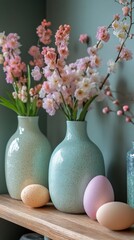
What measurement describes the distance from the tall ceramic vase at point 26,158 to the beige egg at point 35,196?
Result: 99 millimetres

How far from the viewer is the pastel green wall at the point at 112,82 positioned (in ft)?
5.51

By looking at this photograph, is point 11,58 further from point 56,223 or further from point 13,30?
point 56,223

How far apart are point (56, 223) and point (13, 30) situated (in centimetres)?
A: 89

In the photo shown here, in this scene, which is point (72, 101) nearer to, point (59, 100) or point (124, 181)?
point (59, 100)

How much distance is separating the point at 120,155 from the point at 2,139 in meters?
0.55

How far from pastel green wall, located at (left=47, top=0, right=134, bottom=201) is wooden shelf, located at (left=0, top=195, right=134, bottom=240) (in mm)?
245

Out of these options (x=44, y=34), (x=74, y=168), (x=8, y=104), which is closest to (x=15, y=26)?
(x=44, y=34)

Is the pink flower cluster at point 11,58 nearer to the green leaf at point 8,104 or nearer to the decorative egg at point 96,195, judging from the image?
the green leaf at point 8,104

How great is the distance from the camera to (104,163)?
5.74 feet

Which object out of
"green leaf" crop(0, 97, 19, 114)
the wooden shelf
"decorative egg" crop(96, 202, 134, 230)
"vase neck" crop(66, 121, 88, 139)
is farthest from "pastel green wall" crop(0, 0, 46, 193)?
"decorative egg" crop(96, 202, 134, 230)

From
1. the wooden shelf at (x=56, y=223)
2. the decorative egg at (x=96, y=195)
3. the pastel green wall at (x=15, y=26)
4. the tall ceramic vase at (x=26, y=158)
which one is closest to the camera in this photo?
the wooden shelf at (x=56, y=223)

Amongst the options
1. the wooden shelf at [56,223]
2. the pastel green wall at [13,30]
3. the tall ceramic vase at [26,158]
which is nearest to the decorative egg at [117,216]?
the wooden shelf at [56,223]

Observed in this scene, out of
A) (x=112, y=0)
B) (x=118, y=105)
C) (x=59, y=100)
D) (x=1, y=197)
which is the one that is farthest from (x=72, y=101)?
(x=1, y=197)

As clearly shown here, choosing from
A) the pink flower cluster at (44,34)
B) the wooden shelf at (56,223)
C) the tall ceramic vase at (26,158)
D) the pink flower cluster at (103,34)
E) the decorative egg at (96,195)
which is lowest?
the wooden shelf at (56,223)
